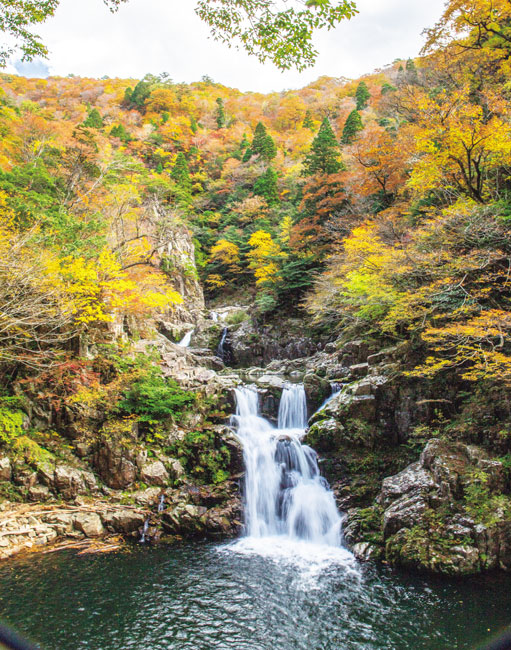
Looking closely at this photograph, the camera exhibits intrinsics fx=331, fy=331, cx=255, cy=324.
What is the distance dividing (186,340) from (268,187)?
1979 centimetres

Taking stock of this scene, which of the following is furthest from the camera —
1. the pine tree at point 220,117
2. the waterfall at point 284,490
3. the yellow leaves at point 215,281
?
the pine tree at point 220,117

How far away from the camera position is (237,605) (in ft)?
20.3

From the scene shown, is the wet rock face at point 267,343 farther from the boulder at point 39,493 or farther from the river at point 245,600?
the boulder at point 39,493

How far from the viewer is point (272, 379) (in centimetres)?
1639

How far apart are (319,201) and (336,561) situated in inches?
828

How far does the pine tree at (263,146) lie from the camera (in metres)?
39.1

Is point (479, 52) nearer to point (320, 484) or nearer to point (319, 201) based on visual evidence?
point (319, 201)

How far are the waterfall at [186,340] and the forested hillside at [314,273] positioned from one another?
0.42m

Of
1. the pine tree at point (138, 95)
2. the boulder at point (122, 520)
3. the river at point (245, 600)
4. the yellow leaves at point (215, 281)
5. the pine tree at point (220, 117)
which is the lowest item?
the river at point (245, 600)

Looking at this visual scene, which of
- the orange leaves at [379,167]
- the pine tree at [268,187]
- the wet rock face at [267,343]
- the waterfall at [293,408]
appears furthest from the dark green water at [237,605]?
the pine tree at [268,187]

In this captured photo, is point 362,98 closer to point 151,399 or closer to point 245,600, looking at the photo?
point 151,399

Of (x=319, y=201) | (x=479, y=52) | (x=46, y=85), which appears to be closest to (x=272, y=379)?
(x=319, y=201)

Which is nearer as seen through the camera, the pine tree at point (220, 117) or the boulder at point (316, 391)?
the boulder at point (316, 391)

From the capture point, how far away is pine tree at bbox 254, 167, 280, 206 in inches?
1353
